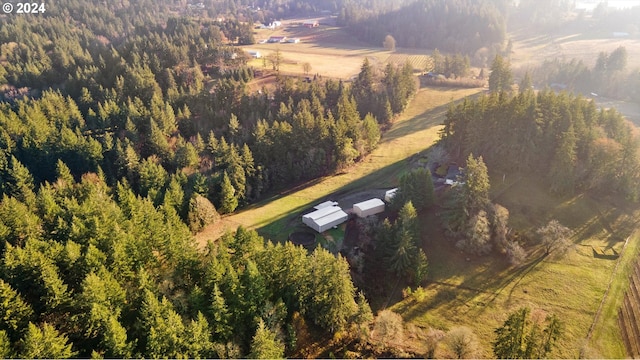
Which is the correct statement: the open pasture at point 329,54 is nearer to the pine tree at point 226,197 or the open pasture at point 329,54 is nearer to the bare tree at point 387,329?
the pine tree at point 226,197

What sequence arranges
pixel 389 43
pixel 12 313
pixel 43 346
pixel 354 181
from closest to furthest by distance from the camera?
pixel 43 346 < pixel 12 313 < pixel 354 181 < pixel 389 43

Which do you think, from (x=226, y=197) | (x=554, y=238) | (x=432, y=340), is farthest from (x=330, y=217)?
(x=554, y=238)

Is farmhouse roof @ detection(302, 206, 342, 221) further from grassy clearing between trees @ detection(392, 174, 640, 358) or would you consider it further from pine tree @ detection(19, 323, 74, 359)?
pine tree @ detection(19, 323, 74, 359)

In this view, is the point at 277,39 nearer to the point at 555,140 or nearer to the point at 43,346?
the point at 555,140

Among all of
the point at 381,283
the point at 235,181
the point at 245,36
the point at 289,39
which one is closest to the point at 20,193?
the point at 235,181

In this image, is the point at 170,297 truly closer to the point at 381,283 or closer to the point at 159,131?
the point at 381,283

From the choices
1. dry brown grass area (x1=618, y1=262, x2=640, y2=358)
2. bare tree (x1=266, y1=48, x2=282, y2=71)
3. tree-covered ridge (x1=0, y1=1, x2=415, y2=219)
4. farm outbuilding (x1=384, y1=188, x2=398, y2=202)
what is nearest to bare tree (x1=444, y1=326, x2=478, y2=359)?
dry brown grass area (x1=618, y1=262, x2=640, y2=358)
